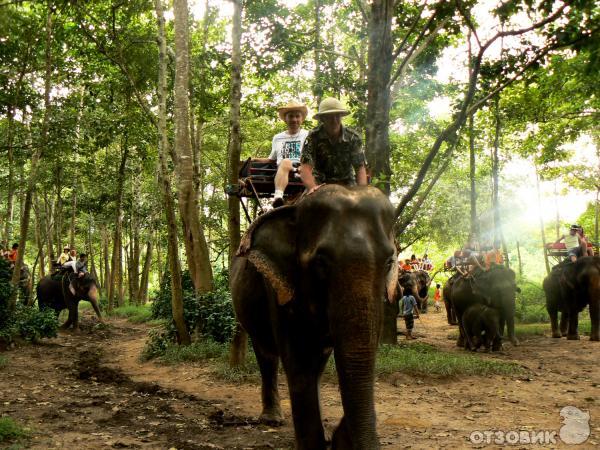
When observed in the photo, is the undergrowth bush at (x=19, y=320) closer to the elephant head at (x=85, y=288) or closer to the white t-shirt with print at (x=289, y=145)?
the elephant head at (x=85, y=288)

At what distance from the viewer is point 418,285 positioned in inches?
917

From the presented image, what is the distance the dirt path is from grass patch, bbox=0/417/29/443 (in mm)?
171

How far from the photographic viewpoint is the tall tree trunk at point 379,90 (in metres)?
11.2

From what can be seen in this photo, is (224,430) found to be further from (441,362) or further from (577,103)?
(577,103)

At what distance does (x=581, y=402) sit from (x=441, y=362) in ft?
7.85

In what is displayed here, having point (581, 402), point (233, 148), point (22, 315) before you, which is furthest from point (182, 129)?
point (581, 402)

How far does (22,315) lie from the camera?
13000 millimetres

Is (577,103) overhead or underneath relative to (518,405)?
overhead

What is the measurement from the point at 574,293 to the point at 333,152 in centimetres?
1109

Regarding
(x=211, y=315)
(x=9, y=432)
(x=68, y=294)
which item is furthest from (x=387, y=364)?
(x=68, y=294)

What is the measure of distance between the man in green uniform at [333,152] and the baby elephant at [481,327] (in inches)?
296

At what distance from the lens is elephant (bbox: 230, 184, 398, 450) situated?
3.76 meters

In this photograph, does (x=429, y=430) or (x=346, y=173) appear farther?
(x=429, y=430)

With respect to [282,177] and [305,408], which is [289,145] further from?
[305,408]
